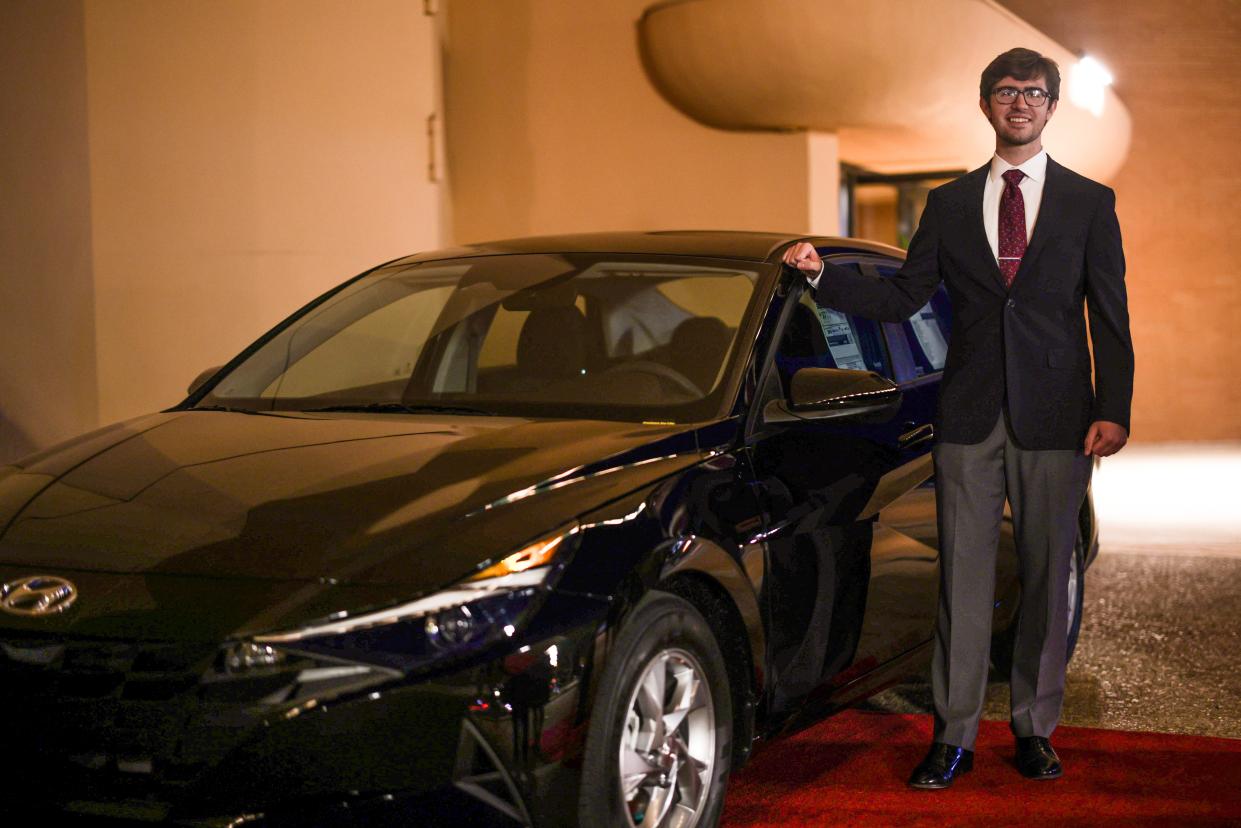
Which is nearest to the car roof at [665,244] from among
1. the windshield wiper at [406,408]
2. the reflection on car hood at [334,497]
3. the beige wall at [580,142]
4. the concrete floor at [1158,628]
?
the windshield wiper at [406,408]

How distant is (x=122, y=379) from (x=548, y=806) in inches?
241

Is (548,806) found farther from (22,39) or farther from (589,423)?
(22,39)

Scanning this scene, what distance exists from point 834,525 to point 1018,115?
1223 millimetres

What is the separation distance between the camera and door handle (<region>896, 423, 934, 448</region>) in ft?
14.7

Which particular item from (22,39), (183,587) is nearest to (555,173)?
(22,39)

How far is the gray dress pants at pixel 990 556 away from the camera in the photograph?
4.32 m

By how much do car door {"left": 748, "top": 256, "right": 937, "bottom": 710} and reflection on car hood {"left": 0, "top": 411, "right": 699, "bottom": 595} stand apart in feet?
1.26

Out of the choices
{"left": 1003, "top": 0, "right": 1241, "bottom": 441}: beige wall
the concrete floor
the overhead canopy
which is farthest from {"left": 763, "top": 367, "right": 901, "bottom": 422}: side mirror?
{"left": 1003, "top": 0, "right": 1241, "bottom": 441}: beige wall

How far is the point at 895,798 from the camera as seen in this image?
14.0 ft

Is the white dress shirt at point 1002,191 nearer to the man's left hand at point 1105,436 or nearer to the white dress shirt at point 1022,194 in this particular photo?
the white dress shirt at point 1022,194

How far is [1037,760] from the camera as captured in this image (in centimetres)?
445

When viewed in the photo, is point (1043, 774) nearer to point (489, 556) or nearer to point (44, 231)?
point (489, 556)

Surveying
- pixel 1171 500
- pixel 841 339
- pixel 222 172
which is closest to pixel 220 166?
pixel 222 172

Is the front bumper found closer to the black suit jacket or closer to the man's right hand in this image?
the man's right hand
